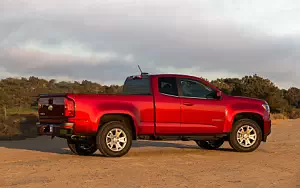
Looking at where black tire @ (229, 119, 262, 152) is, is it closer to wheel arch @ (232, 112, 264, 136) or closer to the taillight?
wheel arch @ (232, 112, 264, 136)

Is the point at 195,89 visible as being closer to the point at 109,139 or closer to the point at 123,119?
the point at 123,119

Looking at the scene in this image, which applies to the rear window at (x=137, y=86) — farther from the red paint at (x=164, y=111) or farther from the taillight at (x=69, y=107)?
the taillight at (x=69, y=107)

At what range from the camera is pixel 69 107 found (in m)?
9.72

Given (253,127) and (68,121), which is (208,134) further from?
(68,121)

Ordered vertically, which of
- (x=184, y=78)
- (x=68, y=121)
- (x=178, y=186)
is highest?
(x=184, y=78)

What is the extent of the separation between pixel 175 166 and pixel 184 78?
297 cm

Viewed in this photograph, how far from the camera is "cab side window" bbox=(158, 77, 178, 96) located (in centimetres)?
1082

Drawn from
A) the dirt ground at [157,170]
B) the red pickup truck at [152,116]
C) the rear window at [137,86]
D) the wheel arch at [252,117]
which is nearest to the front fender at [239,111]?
the red pickup truck at [152,116]

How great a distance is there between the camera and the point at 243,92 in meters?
36.8

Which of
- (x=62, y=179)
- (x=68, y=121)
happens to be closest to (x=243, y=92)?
(x=68, y=121)

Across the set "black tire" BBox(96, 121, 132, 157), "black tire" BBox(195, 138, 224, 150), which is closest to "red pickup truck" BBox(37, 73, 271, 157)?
"black tire" BBox(96, 121, 132, 157)

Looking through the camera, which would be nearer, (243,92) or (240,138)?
(240,138)

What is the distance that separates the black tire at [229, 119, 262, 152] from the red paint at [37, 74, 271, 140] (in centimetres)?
19

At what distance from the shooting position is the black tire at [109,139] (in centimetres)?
995
